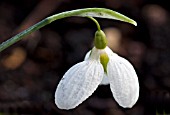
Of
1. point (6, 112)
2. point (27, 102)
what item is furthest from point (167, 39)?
point (6, 112)

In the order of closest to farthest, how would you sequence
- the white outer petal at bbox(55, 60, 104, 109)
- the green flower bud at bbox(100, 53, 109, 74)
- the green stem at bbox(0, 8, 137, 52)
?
the green stem at bbox(0, 8, 137, 52) → the white outer petal at bbox(55, 60, 104, 109) → the green flower bud at bbox(100, 53, 109, 74)

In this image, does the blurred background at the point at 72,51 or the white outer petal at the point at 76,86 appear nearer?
the white outer petal at the point at 76,86

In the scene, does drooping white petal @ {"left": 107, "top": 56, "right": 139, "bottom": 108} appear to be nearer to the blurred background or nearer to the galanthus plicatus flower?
the galanthus plicatus flower

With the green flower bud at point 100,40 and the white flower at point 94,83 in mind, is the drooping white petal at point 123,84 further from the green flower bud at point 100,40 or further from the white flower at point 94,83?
the green flower bud at point 100,40

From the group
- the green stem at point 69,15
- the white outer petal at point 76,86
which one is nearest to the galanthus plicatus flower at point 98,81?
the white outer petal at point 76,86

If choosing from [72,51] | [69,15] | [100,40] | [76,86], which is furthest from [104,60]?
[72,51]

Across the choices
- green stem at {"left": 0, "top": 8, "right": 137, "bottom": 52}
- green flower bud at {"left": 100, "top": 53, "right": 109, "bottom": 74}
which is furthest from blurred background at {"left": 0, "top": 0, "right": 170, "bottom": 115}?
green stem at {"left": 0, "top": 8, "right": 137, "bottom": 52}

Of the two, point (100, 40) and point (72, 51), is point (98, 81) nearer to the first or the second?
point (100, 40)

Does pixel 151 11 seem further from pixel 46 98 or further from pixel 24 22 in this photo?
pixel 46 98
